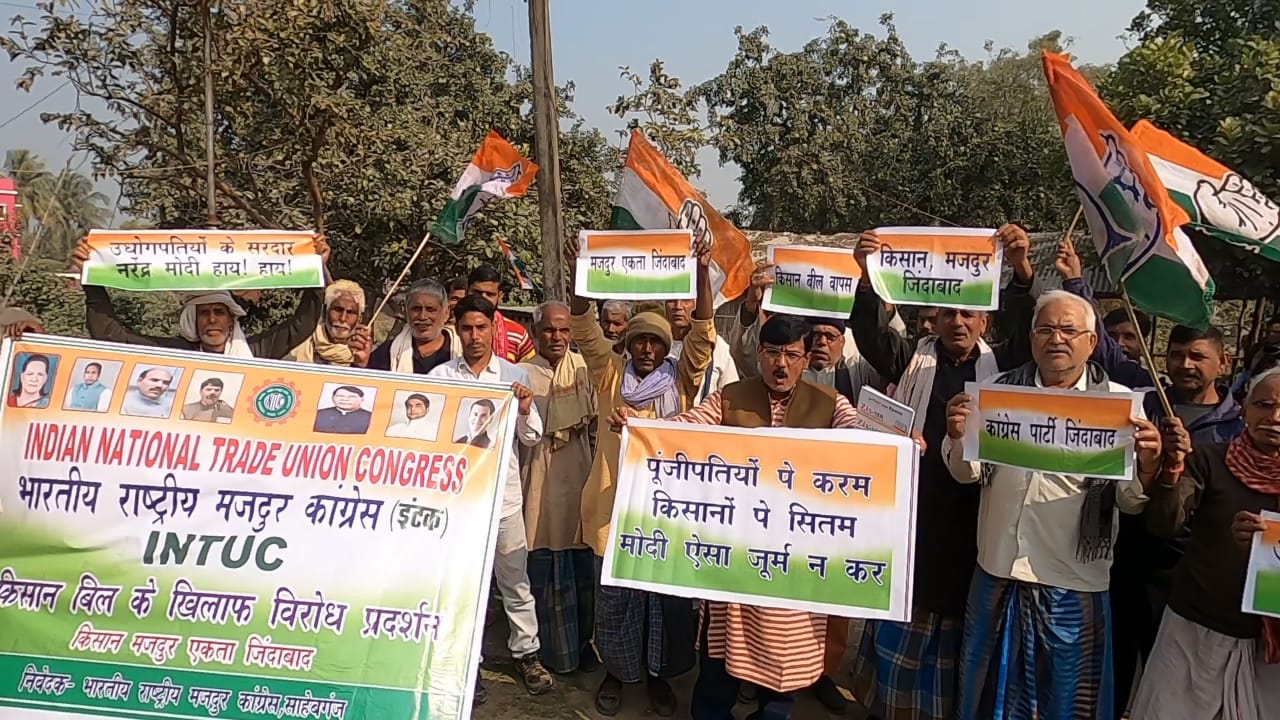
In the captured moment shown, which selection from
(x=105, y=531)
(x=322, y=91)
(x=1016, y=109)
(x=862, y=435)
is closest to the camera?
(x=105, y=531)

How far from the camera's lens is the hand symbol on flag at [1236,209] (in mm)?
3309

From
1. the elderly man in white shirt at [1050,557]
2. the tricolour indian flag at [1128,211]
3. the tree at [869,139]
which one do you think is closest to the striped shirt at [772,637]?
the elderly man in white shirt at [1050,557]

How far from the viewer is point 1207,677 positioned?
3117 mm

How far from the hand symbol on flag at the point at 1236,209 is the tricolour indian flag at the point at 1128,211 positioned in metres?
0.16

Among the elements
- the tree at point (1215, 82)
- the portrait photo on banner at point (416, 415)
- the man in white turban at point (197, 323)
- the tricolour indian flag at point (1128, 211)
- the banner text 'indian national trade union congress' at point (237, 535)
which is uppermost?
the tree at point (1215, 82)

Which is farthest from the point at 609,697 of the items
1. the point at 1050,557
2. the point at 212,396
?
the point at 212,396

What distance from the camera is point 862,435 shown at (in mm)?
3312

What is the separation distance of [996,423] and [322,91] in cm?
643

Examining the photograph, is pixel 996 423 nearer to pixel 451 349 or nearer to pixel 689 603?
pixel 689 603

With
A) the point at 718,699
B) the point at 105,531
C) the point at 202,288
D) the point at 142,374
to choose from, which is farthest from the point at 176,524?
the point at 718,699

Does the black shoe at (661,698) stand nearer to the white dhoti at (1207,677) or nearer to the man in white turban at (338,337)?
the white dhoti at (1207,677)

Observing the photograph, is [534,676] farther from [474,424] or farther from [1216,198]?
[1216,198]

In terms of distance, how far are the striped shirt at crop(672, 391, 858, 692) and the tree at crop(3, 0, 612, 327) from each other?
3.46 meters

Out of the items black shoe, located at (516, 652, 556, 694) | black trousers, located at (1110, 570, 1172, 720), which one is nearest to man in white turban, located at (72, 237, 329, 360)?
black shoe, located at (516, 652, 556, 694)
